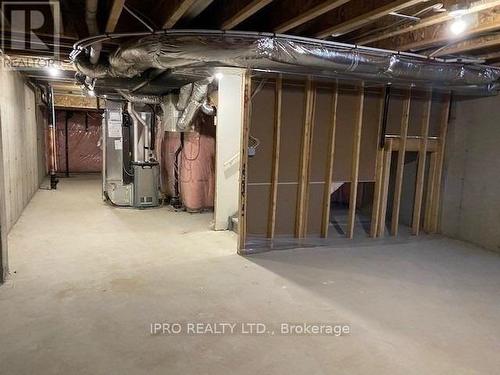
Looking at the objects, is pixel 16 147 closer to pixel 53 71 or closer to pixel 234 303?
pixel 53 71

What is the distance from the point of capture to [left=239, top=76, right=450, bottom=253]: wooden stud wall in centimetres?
432

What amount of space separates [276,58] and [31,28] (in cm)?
212

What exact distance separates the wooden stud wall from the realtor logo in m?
1.91

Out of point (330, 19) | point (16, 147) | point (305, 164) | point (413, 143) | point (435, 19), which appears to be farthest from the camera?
point (16, 147)

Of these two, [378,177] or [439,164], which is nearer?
[378,177]

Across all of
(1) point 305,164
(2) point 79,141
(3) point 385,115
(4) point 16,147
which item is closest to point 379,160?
(3) point 385,115

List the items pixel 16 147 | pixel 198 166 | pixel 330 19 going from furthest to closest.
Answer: pixel 198 166 < pixel 16 147 < pixel 330 19

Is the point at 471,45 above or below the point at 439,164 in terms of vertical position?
above

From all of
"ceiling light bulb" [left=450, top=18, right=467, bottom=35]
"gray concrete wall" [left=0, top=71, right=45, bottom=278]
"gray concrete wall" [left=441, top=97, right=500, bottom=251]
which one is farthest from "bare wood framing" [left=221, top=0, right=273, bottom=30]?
"gray concrete wall" [left=441, top=97, right=500, bottom=251]

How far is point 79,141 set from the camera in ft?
35.9

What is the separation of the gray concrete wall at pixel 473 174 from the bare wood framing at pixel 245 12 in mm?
3475

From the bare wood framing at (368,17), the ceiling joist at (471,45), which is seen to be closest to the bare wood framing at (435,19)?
the bare wood framing at (368,17)

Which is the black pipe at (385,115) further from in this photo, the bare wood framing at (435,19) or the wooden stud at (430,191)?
the bare wood framing at (435,19)

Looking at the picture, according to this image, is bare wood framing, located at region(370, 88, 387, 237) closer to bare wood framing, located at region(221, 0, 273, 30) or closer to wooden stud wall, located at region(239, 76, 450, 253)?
wooden stud wall, located at region(239, 76, 450, 253)
